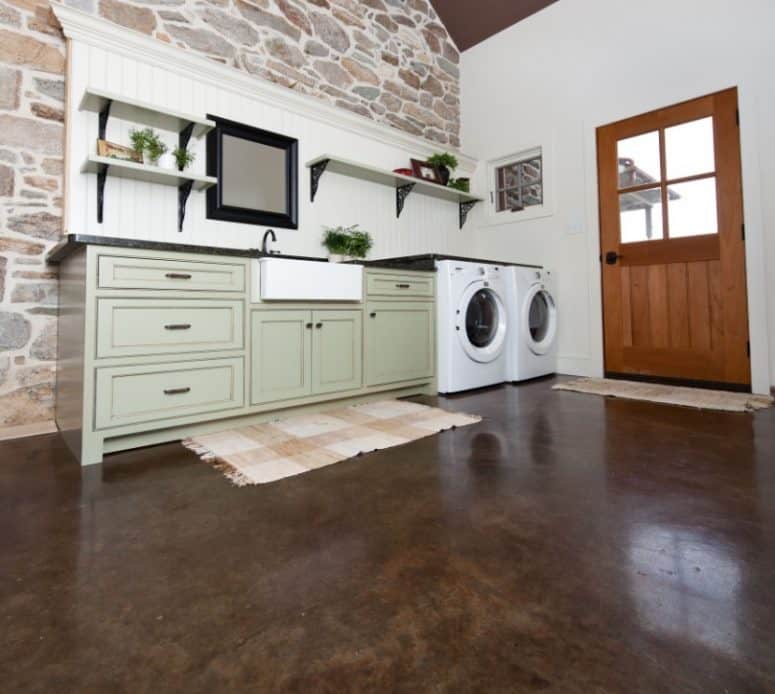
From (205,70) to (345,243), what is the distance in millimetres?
1366

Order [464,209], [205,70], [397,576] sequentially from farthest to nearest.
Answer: [464,209] → [205,70] → [397,576]

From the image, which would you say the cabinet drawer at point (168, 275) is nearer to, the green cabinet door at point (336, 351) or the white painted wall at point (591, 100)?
the green cabinet door at point (336, 351)

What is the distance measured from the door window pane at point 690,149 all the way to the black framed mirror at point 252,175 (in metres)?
2.79

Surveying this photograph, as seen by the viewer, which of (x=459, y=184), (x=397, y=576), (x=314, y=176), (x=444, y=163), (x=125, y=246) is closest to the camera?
(x=397, y=576)

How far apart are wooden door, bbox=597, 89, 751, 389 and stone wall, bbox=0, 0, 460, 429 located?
1.96 meters

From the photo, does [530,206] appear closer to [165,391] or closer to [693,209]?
[693,209]

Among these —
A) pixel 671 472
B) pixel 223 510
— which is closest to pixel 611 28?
pixel 671 472

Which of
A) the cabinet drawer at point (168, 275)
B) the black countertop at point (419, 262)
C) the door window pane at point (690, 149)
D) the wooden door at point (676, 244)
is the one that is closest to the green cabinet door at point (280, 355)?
the cabinet drawer at point (168, 275)

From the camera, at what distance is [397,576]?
938 mm

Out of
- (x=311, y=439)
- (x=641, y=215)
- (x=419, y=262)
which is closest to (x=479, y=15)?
(x=641, y=215)

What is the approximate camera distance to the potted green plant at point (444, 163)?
13.3 feet

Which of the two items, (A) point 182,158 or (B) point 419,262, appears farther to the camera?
(B) point 419,262

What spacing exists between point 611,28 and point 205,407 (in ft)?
13.7

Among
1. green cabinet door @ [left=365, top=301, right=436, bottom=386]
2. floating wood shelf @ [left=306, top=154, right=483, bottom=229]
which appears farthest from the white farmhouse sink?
floating wood shelf @ [left=306, top=154, right=483, bottom=229]
